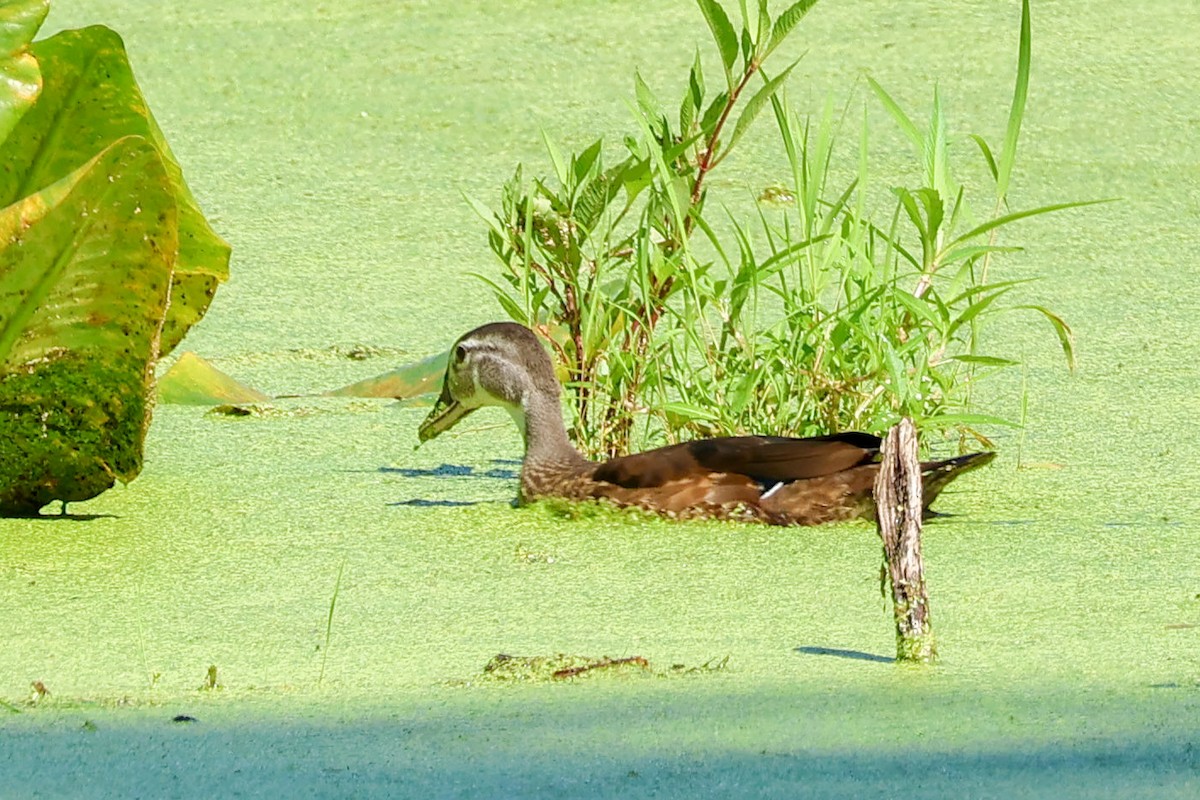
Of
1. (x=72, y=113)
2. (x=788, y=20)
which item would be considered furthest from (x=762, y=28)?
(x=72, y=113)

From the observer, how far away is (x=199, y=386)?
182 inches

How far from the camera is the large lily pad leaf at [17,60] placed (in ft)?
11.7

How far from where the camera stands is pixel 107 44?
386 centimetres

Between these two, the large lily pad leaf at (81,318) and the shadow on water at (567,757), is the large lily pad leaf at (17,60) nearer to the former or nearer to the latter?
the large lily pad leaf at (81,318)

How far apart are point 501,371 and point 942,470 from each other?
3.01ft

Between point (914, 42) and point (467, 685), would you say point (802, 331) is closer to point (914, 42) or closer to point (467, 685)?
point (467, 685)

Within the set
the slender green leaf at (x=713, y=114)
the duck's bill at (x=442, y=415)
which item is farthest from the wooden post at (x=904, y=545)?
the duck's bill at (x=442, y=415)

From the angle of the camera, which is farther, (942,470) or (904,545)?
(942,470)

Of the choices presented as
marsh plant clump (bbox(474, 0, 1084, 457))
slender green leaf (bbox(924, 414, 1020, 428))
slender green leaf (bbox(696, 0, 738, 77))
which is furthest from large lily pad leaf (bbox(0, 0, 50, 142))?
slender green leaf (bbox(924, 414, 1020, 428))

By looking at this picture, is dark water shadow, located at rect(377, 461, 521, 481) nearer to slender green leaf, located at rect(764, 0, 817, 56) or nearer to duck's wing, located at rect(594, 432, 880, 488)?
duck's wing, located at rect(594, 432, 880, 488)

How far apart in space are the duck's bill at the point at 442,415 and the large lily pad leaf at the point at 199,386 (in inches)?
21.7

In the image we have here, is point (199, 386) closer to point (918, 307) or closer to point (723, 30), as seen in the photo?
point (723, 30)

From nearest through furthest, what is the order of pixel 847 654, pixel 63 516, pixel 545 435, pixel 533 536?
pixel 847 654 → pixel 533 536 → pixel 63 516 → pixel 545 435

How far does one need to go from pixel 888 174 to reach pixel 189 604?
3704 mm
